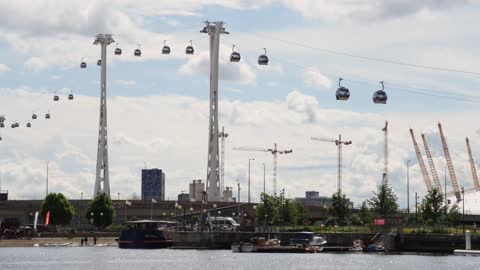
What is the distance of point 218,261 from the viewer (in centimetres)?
15388

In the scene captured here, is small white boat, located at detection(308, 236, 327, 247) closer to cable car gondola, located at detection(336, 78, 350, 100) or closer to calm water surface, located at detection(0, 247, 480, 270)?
calm water surface, located at detection(0, 247, 480, 270)

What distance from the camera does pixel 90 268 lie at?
139m

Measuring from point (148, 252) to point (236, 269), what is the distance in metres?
56.1

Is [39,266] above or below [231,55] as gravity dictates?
below

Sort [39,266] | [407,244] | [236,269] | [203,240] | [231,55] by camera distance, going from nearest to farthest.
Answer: [236,269] → [39,266] → [231,55] → [407,244] → [203,240]

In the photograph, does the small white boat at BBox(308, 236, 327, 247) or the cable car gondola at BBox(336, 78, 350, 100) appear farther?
the small white boat at BBox(308, 236, 327, 247)

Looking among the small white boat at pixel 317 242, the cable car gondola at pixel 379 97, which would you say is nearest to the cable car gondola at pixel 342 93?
the cable car gondola at pixel 379 97

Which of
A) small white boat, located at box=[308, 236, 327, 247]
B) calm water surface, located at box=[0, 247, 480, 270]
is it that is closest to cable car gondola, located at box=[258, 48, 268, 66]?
calm water surface, located at box=[0, 247, 480, 270]

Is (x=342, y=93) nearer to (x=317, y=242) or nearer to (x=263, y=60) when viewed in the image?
(x=263, y=60)

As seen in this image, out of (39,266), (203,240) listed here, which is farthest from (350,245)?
(39,266)

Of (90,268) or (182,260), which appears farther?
(182,260)

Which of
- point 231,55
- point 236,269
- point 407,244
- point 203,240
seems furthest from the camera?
point 203,240

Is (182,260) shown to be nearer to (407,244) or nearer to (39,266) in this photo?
(39,266)

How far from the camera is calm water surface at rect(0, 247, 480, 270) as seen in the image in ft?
462
